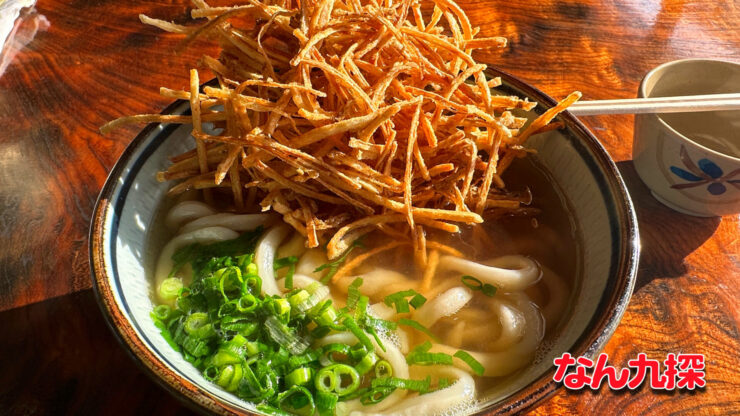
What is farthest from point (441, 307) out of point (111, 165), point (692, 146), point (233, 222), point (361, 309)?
point (111, 165)

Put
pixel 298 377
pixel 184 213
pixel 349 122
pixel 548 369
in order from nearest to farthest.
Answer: pixel 548 369 < pixel 298 377 < pixel 349 122 < pixel 184 213

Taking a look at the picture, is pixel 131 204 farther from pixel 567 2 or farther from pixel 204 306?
pixel 567 2

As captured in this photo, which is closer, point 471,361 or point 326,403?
point 326,403

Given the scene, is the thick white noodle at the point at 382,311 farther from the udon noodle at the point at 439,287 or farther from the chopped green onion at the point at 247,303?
the chopped green onion at the point at 247,303

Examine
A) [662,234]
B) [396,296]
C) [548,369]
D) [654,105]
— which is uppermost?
[654,105]

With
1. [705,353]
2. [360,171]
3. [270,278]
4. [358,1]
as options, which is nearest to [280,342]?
[270,278]

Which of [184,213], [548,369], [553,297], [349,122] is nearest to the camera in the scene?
[548,369]

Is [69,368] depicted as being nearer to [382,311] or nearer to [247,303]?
[247,303]
